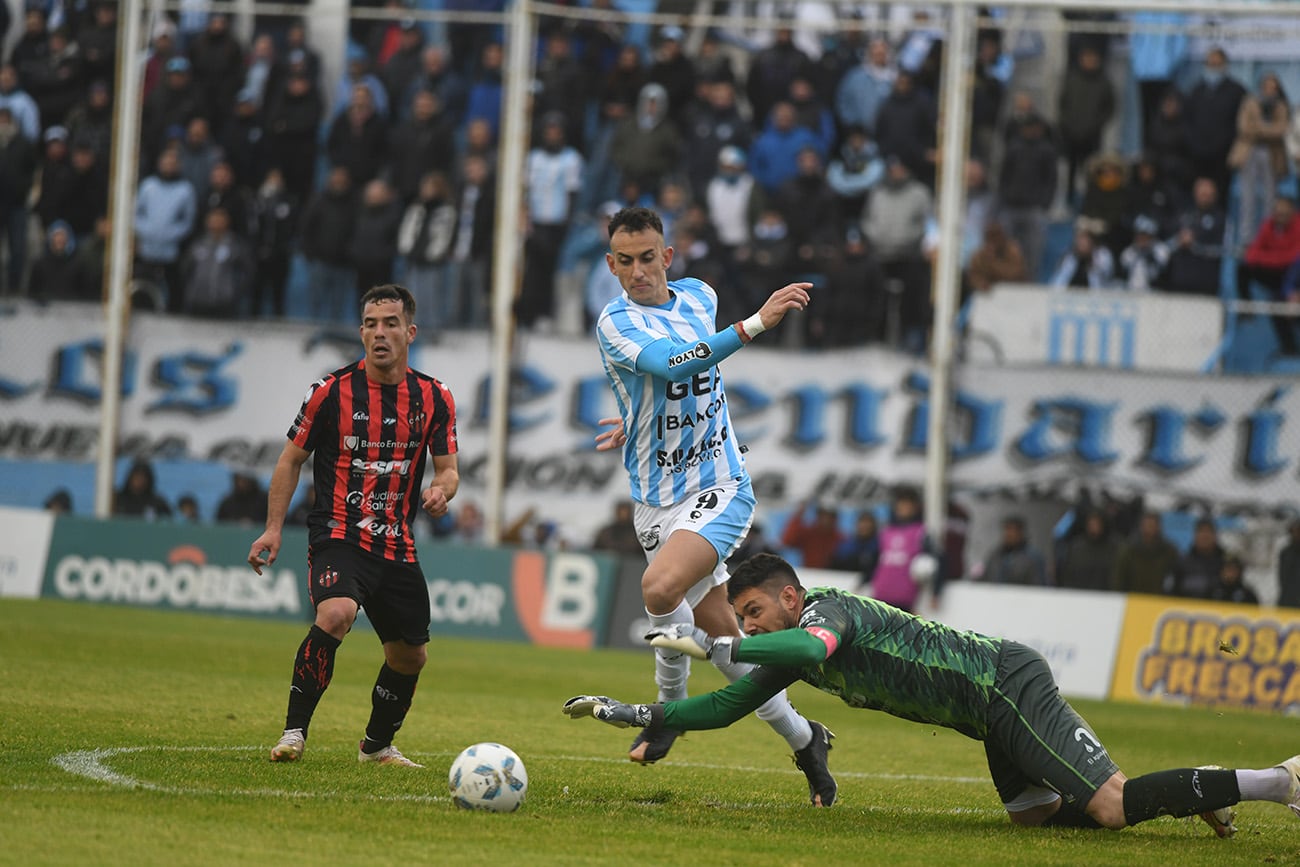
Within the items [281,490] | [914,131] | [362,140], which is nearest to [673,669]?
[281,490]

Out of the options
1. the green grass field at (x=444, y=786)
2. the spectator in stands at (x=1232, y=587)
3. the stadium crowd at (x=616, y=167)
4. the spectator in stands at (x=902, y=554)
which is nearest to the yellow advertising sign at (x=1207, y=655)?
the spectator in stands at (x=1232, y=587)

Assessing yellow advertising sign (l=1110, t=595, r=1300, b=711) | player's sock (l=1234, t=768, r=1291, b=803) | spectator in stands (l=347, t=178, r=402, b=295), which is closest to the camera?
player's sock (l=1234, t=768, r=1291, b=803)

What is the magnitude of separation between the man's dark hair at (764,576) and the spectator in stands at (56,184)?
17.3 meters

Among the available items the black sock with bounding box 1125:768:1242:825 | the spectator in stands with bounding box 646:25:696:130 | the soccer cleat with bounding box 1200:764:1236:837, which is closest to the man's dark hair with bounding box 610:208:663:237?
the black sock with bounding box 1125:768:1242:825

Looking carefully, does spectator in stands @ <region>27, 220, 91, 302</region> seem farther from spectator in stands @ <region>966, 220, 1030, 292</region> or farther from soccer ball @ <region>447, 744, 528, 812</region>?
soccer ball @ <region>447, 744, 528, 812</region>

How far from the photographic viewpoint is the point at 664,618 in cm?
861

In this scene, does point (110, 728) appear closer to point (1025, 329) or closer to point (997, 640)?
point (997, 640)

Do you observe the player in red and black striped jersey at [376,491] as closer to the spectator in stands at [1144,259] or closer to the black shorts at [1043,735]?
the black shorts at [1043,735]

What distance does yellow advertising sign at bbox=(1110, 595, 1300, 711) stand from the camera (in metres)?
17.5

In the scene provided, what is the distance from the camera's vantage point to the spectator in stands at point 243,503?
2130cm

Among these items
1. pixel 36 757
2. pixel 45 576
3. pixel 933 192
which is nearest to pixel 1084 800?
pixel 36 757

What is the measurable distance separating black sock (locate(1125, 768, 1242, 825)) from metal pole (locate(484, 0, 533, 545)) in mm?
13605

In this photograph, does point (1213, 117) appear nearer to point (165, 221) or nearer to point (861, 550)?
point (861, 550)

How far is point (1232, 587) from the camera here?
1856cm
